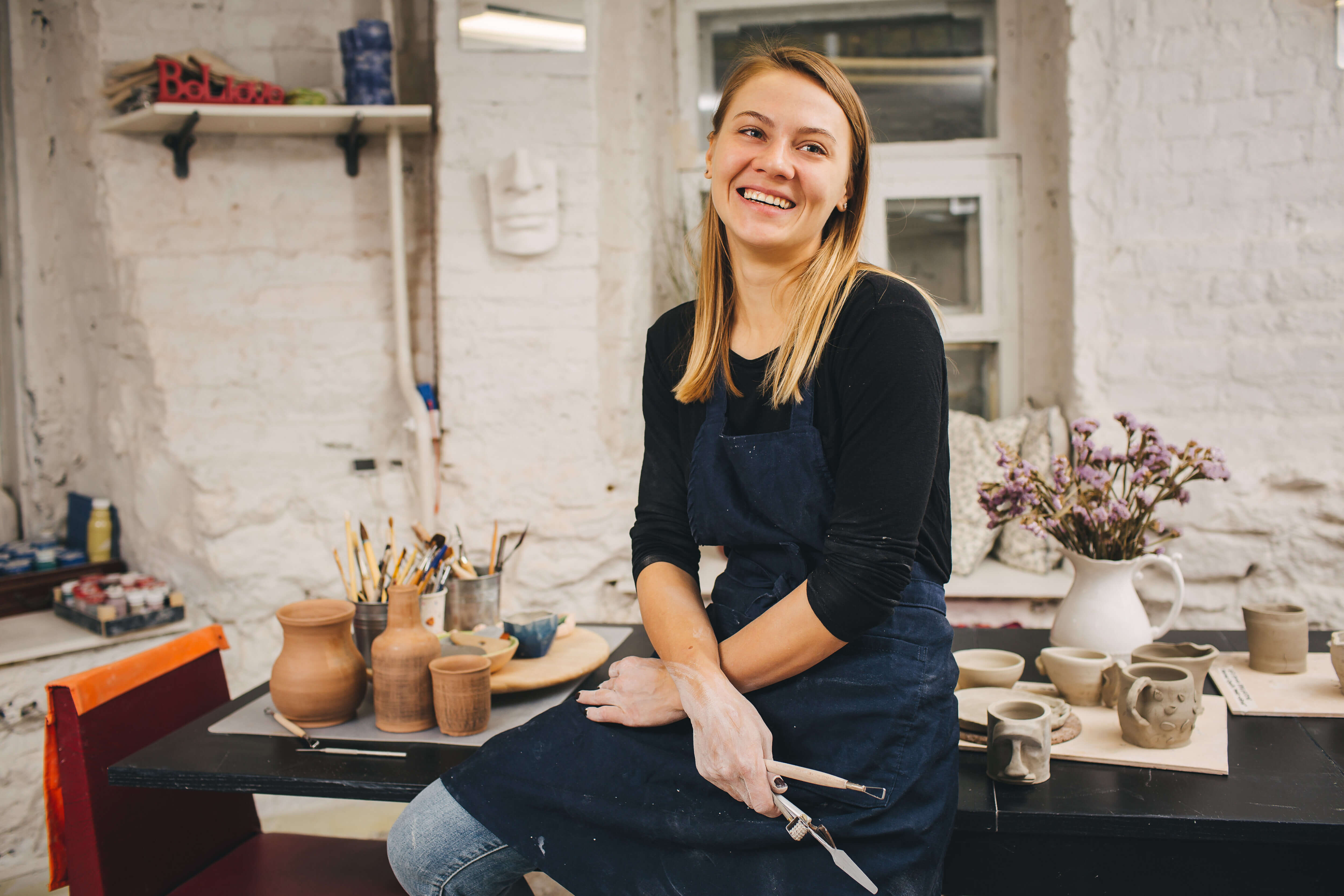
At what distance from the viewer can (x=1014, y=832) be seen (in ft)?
3.89

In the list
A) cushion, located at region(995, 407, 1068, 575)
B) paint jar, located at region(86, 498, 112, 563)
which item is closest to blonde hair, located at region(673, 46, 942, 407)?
cushion, located at region(995, 407, 1068, 575)

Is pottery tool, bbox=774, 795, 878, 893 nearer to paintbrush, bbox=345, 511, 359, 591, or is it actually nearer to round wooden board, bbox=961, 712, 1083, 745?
round wooden board, bbox=961, 712, 1083, 745

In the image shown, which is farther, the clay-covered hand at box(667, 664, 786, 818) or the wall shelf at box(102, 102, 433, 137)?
the wall shelf at box(102, 102, 433, 137)

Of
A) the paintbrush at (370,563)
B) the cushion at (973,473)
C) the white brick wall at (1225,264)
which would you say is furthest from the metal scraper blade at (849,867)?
the white brick wall at (1225,264)

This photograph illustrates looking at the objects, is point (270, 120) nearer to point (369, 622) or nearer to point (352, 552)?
point (352, 552)

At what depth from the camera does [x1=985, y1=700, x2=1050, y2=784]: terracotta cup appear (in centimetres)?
123

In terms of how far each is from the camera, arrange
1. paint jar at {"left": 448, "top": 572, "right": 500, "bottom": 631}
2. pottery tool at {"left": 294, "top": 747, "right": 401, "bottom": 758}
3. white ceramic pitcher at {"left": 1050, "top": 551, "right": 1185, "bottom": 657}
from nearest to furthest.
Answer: pottery tool at {"left": 294, "top": 747, "right": 401, "bottom": 758}
white ceramic pitcher at {"left": 1050, "top": 551, "right": 1185, "bottom": 657}
paint jar at {"left": 448, "top": 572, "right": 500, "bottom": 631}

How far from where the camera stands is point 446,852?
122 cm

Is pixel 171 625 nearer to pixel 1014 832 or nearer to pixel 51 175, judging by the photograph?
pixel 51 175

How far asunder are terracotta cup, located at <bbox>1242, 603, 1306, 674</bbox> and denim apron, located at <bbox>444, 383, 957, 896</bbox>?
0.75m

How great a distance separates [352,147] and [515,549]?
1714mm

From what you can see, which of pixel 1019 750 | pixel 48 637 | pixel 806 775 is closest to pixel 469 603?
pixel 806 775

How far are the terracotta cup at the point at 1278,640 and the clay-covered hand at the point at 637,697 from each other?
3.56 ft

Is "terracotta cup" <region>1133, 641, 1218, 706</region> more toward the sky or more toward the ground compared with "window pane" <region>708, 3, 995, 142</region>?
more toward the ground
